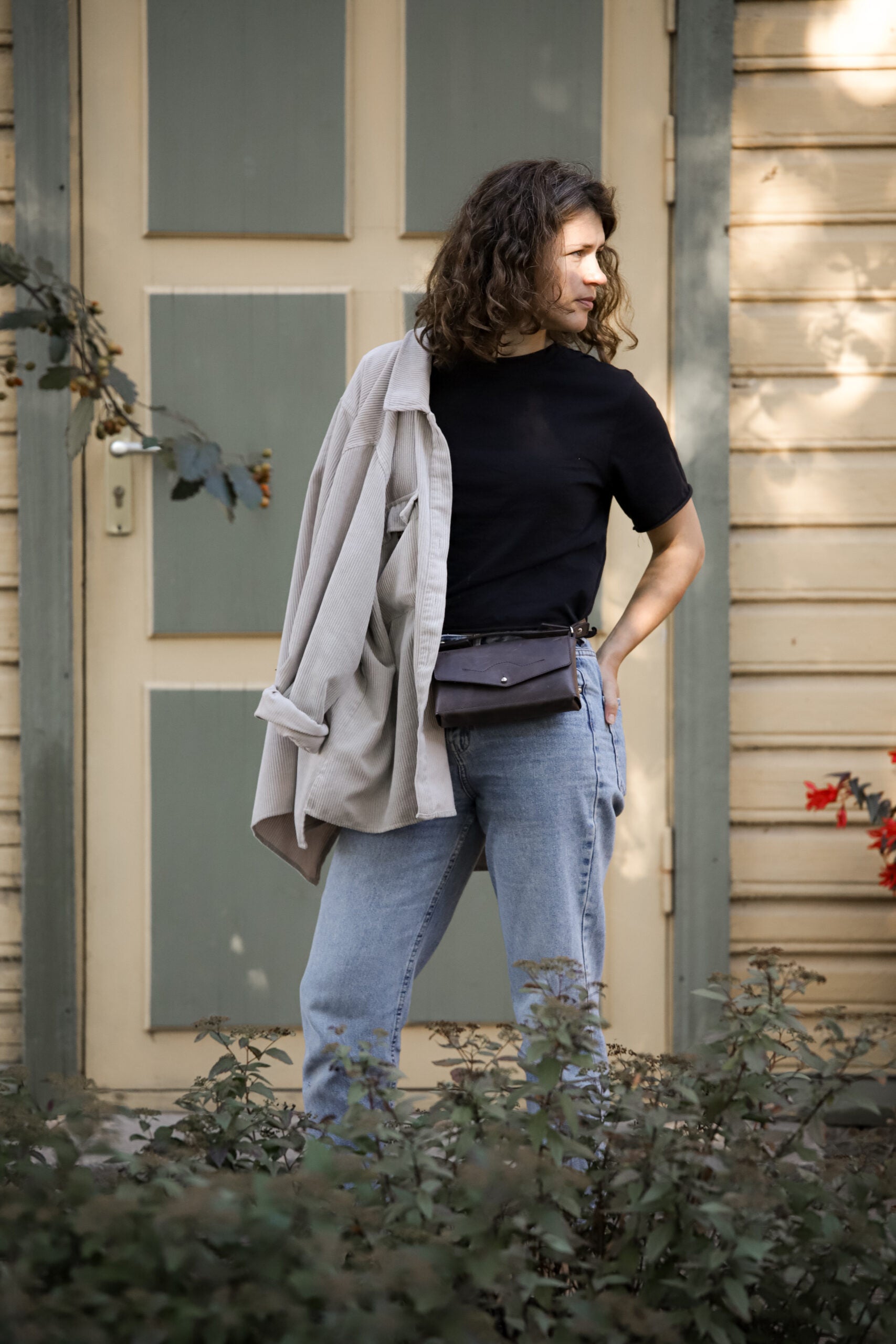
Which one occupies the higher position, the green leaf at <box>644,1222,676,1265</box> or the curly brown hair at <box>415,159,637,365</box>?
the curly brown hair at <box>415,159,637,365</box>

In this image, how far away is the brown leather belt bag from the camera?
1624 millimetres

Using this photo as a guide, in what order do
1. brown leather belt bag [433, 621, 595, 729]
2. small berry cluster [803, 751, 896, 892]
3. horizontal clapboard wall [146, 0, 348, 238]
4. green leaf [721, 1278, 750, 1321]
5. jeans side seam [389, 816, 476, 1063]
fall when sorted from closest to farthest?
green leaf [721, 1278, 750, 1321] → brown leather belt bag [433, 621, 595, 729] → jeans side seam [389, 816, 476, 1063] → small berry cluster [803, 751, 896, 892] → horizontal clapboard wall [146, 0, 348, 238]

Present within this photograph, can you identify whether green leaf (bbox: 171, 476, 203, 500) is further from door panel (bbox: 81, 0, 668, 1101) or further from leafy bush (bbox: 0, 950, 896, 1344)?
door panel (bbox: 81, 0, 668, 1101)

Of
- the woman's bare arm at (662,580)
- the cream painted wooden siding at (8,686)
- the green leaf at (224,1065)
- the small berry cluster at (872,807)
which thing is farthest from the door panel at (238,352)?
the green leaf at (224,1065)

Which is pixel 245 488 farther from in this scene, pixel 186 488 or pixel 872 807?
pixel 872 807

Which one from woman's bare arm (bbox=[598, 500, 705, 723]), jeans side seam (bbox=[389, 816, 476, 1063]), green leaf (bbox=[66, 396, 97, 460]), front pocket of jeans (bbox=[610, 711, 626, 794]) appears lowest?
jeans side seam (bbox=[389, 816, 476, 1063])

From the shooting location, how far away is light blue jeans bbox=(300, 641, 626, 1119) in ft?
5.50

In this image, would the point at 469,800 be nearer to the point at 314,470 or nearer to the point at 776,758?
the point at 314,470

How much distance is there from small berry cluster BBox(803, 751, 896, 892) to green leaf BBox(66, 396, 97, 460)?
2.06 metres

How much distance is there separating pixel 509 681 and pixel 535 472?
30 centimetres

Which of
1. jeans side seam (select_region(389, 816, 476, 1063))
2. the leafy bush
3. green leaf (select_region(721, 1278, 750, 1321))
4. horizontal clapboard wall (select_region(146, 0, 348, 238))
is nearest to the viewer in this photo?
the leafy bush

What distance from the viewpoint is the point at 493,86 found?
2.78 metres

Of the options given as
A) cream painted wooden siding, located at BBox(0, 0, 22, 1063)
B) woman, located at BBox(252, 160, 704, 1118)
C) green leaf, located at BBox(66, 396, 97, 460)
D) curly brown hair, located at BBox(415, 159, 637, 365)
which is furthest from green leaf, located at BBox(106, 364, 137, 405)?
cream painted wooden siding, located at BBox(0, 0, 22, 1063)

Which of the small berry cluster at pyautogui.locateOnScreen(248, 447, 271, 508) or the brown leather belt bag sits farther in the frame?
the brown leather belt bag
